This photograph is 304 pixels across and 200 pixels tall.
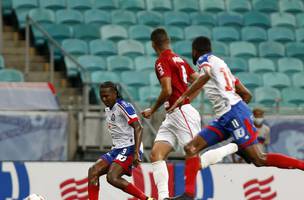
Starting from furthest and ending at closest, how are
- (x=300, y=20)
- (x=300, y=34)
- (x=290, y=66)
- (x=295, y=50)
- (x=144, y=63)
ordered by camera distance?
(x=300, y=20), (x=300, y=34), (x=295, y=50), (x=290, y=66), (x=144, y=63)

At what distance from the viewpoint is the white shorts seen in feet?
37.5

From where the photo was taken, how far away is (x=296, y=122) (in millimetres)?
17375

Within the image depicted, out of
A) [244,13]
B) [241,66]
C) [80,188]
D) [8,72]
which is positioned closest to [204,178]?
[80,188]

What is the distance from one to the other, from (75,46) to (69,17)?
1.04 m

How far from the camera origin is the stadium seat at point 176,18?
2112 cm

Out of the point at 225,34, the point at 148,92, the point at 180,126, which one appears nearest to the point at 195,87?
the point at 180,126

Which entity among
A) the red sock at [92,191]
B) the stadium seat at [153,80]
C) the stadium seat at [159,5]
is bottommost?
the red sock at [92,191]

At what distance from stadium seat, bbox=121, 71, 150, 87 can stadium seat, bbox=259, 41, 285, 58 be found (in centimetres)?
326

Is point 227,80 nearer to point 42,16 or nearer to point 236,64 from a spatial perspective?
point 236,64

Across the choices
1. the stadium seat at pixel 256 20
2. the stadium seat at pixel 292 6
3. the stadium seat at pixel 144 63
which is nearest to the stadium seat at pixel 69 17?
the stadium seat at pixel 144 63

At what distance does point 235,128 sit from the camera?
10.6m

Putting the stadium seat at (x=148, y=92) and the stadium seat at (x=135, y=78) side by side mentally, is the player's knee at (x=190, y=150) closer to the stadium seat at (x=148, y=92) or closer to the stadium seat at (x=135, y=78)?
the stadium seat at (x=148, y=92)

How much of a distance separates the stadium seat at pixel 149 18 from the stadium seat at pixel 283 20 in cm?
272

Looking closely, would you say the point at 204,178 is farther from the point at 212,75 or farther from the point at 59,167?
the point at 212,75
